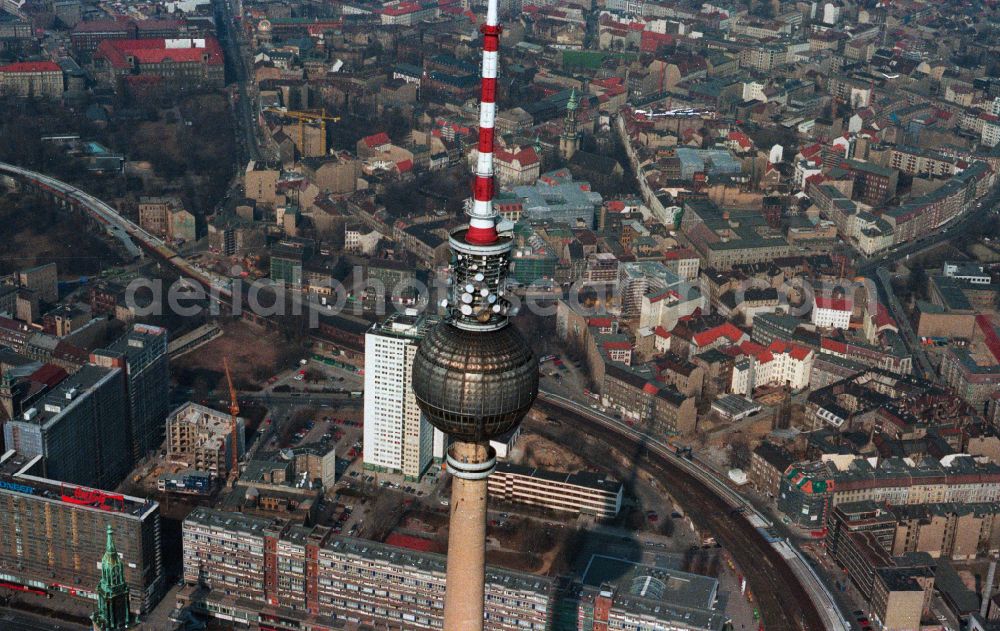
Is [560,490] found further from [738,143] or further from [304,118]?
[304,118]

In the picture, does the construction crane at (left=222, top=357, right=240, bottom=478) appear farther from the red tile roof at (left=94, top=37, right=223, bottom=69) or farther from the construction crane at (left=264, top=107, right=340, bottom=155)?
the red tile roof at (left=94, top=37, right=223, bottom=69)

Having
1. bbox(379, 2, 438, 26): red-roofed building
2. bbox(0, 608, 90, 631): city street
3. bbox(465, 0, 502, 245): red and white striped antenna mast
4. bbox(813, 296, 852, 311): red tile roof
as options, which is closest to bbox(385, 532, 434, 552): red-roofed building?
bbox(0, 608, 90, 631): city street

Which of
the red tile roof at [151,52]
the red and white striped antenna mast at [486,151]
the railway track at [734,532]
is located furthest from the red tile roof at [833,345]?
the red tile roof at [151,52]

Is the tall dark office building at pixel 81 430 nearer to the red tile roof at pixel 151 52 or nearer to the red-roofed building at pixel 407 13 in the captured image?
the red tile roof at pixel 151 52

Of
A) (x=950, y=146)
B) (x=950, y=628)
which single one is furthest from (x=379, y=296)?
(x=950, y=146)

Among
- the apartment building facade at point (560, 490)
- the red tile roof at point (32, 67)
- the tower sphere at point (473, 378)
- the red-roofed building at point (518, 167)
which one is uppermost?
the tower sphere at point (473, 378)

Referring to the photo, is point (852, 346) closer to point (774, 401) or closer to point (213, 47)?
point (774, 401)
